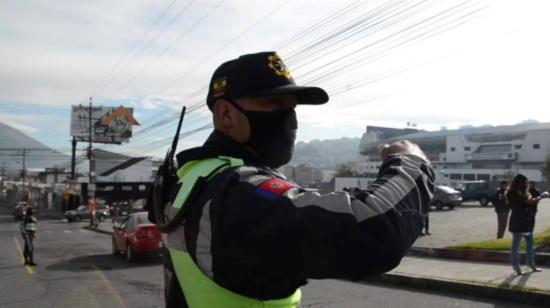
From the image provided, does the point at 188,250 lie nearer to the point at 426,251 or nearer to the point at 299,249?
the point at 299,249

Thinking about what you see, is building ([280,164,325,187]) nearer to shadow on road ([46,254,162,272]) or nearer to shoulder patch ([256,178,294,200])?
shoulder patch ([256,178,294,200])

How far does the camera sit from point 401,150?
1585 millimetres

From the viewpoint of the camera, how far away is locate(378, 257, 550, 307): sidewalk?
8.52 meters

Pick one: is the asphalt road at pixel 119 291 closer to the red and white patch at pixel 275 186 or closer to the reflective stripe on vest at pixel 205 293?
the reflective stripe on vest at pixel 205 293

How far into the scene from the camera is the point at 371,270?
133 centimetres

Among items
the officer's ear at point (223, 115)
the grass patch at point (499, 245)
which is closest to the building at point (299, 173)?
the officer's ear at point (223, 115)

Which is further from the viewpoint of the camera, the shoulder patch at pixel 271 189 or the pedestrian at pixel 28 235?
the pedestrian at pixel 28 235

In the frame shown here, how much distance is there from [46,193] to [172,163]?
90.6 metres

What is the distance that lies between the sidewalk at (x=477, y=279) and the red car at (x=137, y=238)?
21.1 ft

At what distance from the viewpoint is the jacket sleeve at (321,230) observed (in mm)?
1305

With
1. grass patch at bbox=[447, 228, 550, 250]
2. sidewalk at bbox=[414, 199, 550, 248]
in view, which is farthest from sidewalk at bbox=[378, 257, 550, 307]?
sidewalk at bbox=[414, 199, 550, 248]

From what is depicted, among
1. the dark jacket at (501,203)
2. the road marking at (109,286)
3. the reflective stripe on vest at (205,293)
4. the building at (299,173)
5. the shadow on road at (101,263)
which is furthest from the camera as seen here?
the dark jacket at (501,203)

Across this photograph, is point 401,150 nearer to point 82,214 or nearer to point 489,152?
point 82,214

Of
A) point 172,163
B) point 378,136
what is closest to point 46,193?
point 378,136
